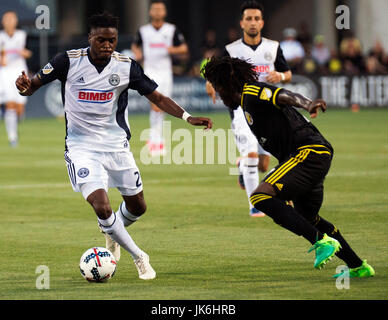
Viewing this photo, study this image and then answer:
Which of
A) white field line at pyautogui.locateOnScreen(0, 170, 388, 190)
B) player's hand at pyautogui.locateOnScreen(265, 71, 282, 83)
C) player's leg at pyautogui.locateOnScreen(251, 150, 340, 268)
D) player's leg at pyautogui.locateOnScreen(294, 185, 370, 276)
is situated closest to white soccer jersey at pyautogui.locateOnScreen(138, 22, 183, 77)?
white field line at pyautogui.locateOnScreen(0, 170, 388, 190)

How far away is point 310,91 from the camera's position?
3053cm

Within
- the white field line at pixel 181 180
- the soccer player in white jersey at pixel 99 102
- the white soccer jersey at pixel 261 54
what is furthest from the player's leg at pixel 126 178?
the white field line at pixel 181 180

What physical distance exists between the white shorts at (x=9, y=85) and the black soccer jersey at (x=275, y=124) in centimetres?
1465

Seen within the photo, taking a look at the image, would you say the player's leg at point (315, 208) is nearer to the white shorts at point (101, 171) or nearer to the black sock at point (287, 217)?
the black sock at point (287, 217)

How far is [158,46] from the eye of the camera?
64.7 ft

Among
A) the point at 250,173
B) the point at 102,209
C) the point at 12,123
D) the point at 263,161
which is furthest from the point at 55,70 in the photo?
the point at 12,123

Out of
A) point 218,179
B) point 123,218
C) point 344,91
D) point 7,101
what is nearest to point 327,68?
point 344,91

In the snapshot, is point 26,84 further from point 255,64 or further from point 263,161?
point 263,161

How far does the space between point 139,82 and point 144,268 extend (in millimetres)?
1615

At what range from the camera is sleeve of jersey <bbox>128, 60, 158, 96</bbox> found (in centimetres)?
822

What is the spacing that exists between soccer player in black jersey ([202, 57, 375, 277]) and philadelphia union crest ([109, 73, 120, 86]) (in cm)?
80
